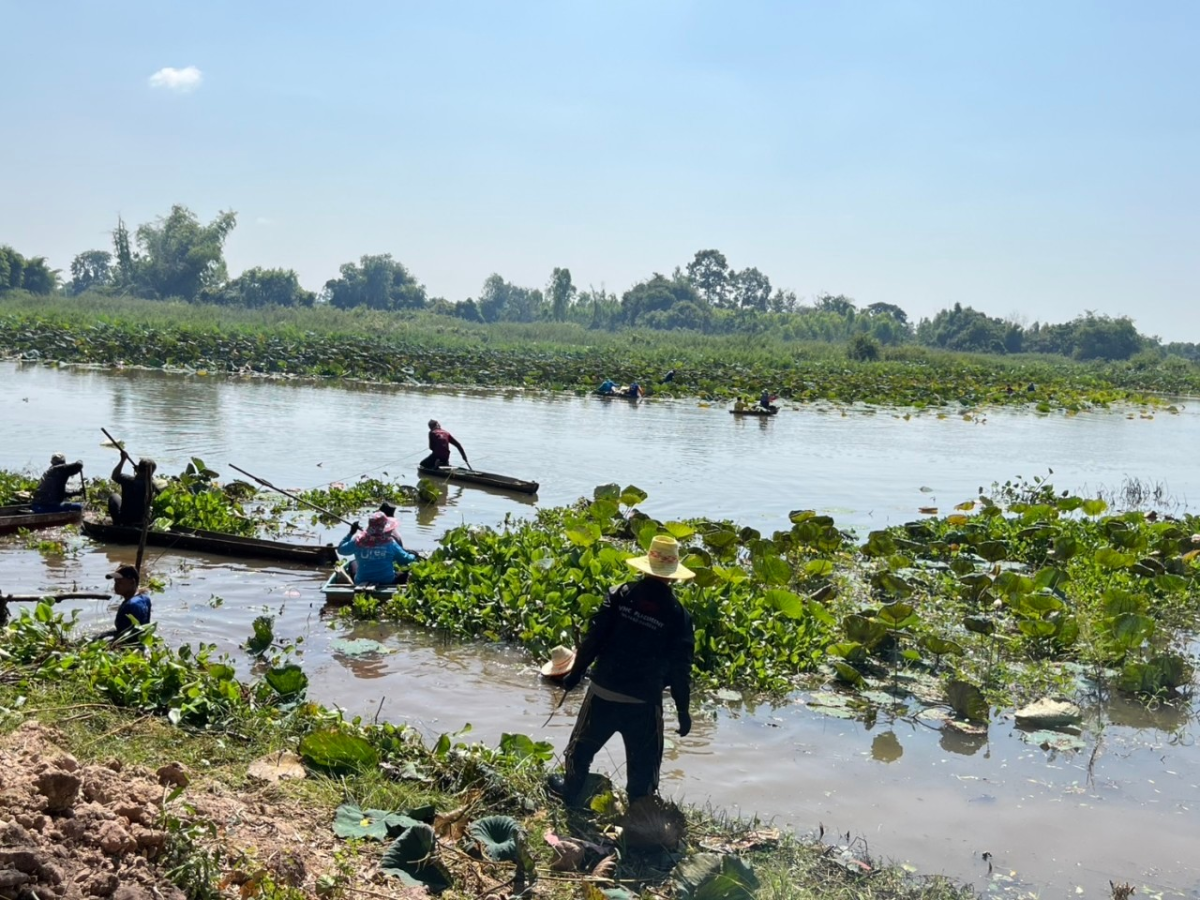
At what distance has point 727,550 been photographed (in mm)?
11484

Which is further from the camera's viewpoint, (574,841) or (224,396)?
(224,396)

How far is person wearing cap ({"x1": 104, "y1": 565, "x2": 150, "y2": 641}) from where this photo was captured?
7340 mm

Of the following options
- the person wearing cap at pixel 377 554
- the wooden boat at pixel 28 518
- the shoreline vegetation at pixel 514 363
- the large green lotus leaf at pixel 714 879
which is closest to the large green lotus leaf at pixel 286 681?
the large green lotus leaf at pixel 714 879

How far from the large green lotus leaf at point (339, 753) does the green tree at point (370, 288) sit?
103 metres

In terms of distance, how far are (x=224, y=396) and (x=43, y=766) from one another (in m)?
24.4

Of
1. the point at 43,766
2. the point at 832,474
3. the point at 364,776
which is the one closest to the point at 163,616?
the point at 364,776

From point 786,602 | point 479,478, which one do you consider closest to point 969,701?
point 786,602

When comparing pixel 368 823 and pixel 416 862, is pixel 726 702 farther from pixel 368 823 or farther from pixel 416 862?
pixel 416 862

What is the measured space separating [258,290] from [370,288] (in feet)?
59.9

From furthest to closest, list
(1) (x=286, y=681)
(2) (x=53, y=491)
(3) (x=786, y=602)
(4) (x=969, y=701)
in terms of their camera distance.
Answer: (2) (x=53, y=491)
(3) (x=786, y=602)
(4) (x=969, y=701)
(1) (x=286, y=681)

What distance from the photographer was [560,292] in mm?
103938

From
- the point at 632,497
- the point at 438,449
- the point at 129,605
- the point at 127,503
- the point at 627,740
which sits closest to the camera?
the point at 627,740

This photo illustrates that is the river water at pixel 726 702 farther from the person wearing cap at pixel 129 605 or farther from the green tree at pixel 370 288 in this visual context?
the green tree at pixel 370 288

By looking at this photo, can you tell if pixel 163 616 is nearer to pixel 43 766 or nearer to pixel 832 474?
pixel 43 766
